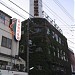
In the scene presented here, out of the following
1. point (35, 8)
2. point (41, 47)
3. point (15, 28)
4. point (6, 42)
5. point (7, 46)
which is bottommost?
point (7, 46)

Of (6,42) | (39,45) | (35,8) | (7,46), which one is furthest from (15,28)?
(35,8)

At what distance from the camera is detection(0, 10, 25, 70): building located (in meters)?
29.4

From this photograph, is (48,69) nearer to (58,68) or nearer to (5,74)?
(58,68)

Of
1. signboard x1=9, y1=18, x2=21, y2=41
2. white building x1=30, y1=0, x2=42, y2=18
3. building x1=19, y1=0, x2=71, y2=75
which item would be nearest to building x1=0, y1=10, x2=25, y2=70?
signboard x1=9, y1=18, x2=21, y2=41

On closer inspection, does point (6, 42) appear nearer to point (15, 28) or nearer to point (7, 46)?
point (7, 46)

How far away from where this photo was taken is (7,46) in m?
30.8

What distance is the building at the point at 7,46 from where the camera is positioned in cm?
2945

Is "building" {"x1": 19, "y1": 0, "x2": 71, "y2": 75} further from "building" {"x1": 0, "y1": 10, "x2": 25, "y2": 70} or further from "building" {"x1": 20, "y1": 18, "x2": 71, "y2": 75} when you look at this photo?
"building" {"x1": 0, "y1": 10, "x2": 25, "y2": 70}

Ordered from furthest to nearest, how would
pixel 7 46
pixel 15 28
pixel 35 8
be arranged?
pixel 35 8, pixel 15 28, pixel 7 46

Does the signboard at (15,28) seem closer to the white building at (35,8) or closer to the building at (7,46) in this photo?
the building at (7,46)

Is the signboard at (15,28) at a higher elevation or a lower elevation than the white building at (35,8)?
lower

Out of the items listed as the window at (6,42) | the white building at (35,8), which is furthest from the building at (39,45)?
the window at (6,42)

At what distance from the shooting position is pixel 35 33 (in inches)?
1750

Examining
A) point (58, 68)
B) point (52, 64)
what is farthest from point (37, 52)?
point (58, 68)
